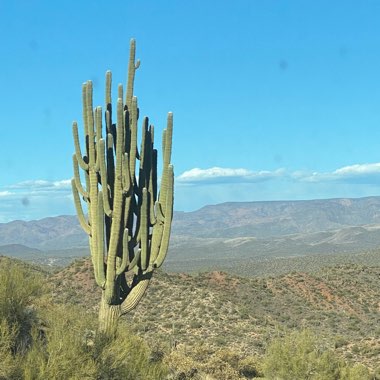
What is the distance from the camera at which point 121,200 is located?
1566 centimetres

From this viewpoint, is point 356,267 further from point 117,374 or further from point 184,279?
point 117,374

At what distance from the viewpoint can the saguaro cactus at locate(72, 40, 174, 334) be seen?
15656mm

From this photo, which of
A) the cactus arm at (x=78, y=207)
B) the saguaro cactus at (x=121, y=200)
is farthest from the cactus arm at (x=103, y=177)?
the cactus arm at (x=78, y=207)

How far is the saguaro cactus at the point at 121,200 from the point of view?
15656 mm

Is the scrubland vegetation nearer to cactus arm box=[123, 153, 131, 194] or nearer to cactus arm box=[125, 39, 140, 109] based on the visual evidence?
cactus arm box=[123, 153, 131, 194]

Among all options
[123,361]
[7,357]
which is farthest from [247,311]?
[7,357]

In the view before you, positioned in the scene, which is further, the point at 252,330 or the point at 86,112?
the point at 252,330

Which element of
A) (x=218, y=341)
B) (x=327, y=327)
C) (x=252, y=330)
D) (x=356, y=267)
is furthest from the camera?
(x=356, y=267)

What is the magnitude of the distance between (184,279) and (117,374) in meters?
28.6

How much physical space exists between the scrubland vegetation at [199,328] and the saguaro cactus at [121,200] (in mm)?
1335

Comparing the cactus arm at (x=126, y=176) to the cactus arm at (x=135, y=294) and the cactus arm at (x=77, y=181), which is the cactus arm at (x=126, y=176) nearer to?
the cactus arm at (x=77, y=181)

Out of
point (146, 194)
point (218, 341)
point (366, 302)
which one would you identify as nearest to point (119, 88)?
point (146, 194)

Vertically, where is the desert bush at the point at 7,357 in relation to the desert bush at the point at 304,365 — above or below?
above

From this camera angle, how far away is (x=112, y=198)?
52.7 feet
